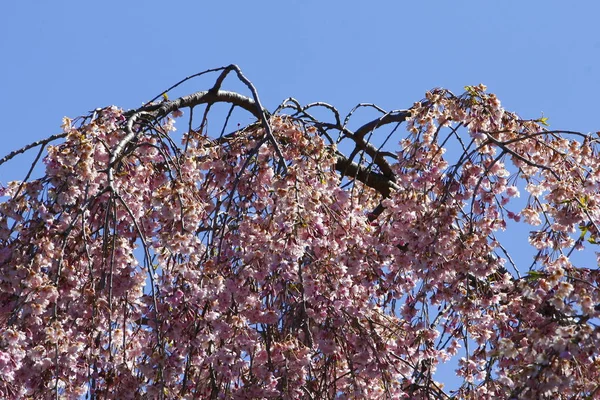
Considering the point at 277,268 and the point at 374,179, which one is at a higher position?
the point at 374,179

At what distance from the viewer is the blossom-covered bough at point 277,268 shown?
4312mm

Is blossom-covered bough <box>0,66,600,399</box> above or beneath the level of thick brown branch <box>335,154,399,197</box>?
beneath

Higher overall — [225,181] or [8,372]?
[225,181]

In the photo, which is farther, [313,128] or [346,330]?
[313,128]

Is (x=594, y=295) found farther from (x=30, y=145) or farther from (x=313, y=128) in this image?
(x=30, y=145)

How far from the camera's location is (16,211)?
4594 mm

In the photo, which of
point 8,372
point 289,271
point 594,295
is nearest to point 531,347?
point 594,295

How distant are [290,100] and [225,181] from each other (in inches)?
32.6

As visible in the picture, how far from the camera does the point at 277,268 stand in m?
4.52

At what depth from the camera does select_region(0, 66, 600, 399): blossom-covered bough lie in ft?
14.1

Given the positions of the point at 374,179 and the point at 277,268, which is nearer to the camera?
the point at 277,268

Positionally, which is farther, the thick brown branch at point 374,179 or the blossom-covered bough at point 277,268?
the thick brown branch at point 374,179

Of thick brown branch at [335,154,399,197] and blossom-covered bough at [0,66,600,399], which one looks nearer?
blossom-covered bough at [0,66,600,399]

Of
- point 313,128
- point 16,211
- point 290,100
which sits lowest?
point 16,211
